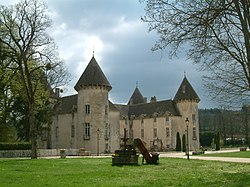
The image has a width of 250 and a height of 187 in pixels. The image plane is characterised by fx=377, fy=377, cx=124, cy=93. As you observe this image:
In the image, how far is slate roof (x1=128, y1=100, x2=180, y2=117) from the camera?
224 ft

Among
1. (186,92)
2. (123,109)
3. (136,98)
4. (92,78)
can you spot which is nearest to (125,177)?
(92,78)

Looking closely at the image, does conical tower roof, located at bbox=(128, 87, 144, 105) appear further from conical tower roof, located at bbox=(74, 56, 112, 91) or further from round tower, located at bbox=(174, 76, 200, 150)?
conical tower roof, located at bbox=(74, 56, 112, 91)

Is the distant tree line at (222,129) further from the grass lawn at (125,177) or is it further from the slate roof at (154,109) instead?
the grass lawn at (125,177)

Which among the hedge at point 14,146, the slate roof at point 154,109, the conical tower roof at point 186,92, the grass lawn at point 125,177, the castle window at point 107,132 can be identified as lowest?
the grass lawn at point 125,177

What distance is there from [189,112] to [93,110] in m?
20.3

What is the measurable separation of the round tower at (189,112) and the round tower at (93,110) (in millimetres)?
17606

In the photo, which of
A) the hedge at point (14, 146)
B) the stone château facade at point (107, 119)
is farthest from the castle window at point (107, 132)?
the hedge at point (14, 146)

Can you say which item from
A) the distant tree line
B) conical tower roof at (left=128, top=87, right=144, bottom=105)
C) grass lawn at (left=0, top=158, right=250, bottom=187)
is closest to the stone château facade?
conical tower roof at (left=128, top=87, right=144, bottom=105)

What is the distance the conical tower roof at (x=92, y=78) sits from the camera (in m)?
53.4

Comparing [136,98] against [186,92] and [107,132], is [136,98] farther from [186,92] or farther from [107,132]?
[107,132]

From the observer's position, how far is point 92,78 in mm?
53719

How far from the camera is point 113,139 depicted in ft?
185

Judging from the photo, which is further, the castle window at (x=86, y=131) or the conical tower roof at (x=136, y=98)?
the conical tower roof at (x=136, y=98)

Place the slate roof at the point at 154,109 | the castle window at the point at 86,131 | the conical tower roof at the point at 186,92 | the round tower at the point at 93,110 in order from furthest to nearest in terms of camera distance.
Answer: the slate roof at the point at 154,109 < the conical tower roof at the point at 186,92 < the castle window at the point at 86,131 < the round tower at the point at 93,110
